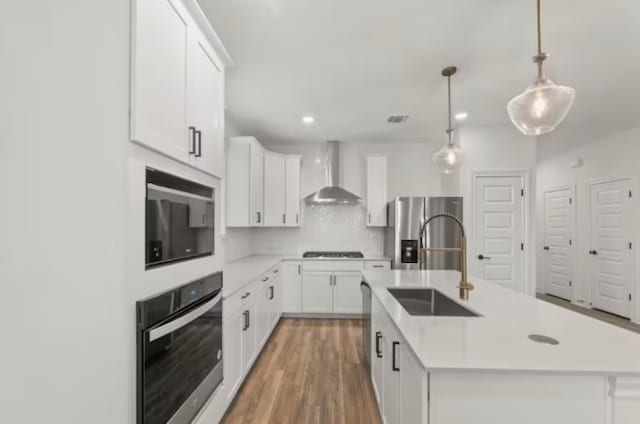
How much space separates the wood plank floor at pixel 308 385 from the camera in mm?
2070

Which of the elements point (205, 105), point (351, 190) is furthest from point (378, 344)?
point (351, 190)

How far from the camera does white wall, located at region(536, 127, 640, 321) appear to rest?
417 cm

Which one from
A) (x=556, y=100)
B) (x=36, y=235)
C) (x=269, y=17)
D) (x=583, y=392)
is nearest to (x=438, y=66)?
(x=556, y=100)

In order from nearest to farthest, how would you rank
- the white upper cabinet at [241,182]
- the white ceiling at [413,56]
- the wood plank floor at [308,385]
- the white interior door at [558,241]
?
the white ceiling at [413,56], the wood plank floor at [308,385], the white upper cabinet at [241,182], the white interior door at [558,241]

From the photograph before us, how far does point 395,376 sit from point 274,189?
125 inches

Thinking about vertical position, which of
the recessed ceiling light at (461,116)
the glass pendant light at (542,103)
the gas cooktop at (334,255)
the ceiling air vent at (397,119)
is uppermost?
the recessed ceiling light at (461,116)

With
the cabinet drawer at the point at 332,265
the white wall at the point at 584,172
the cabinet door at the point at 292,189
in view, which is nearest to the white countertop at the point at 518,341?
the cabinet drawer at the point at 332,265

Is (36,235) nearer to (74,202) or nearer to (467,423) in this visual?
(74,202)

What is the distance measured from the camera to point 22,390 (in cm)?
64

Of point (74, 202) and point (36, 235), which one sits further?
point (74, 202)

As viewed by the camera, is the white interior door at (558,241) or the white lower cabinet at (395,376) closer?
the white lower cabinet at (395,376)

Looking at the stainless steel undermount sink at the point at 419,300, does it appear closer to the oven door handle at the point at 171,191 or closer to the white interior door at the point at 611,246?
the oven door handle at the point at 171,191

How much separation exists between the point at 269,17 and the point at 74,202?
169 centimetres

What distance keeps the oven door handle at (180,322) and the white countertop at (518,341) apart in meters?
0.97
